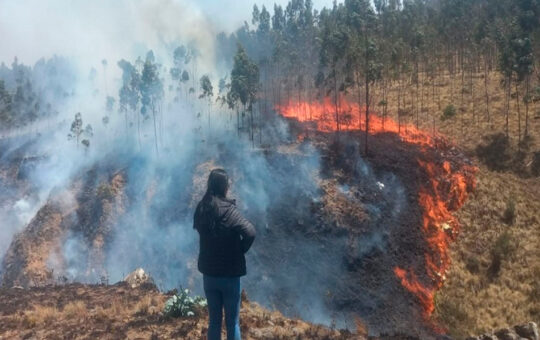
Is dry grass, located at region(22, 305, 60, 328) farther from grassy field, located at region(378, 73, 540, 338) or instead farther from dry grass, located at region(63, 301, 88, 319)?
grassy field, located at region(378, 73, 540, 338)

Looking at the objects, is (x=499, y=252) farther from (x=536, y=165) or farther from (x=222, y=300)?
(x=222, y=300)

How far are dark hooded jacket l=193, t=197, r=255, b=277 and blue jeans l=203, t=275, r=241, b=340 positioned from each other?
0.13 m

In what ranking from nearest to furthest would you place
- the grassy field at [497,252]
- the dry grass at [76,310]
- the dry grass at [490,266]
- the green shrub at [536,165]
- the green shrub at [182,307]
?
1. the green shrub at [182,307]
2. the dry grass at [76,310]
3. the dry grass at [490,266]
4. the grassy field at [497,252]
5. the green shrub at [536,165]

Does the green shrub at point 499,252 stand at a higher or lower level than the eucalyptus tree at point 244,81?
lower

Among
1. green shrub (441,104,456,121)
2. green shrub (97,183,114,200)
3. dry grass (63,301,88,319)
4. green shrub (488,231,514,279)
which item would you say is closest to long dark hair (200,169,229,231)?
dry grass (63,301,88,319)

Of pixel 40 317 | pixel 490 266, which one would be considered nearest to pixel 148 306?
pixel 40 317

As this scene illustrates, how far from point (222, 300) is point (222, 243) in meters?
0.89

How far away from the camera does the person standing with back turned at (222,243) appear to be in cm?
523

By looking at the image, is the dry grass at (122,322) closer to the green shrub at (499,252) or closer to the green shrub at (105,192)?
the green shrub at (499,252)

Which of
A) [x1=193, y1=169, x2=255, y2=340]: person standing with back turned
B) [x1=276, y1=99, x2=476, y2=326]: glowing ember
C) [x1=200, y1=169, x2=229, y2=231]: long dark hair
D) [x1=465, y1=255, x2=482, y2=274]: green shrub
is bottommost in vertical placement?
[x1=465, y1=255, x2=482, y2=274]: green shrub

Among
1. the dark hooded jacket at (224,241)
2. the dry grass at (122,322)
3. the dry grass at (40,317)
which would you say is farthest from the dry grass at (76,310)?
the dark hooded jacket at (224,241)

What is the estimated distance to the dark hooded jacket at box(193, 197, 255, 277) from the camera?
522cm

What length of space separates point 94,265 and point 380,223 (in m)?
22.6

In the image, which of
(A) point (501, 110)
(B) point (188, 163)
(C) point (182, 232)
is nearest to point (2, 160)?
(B) point (188, 163)
